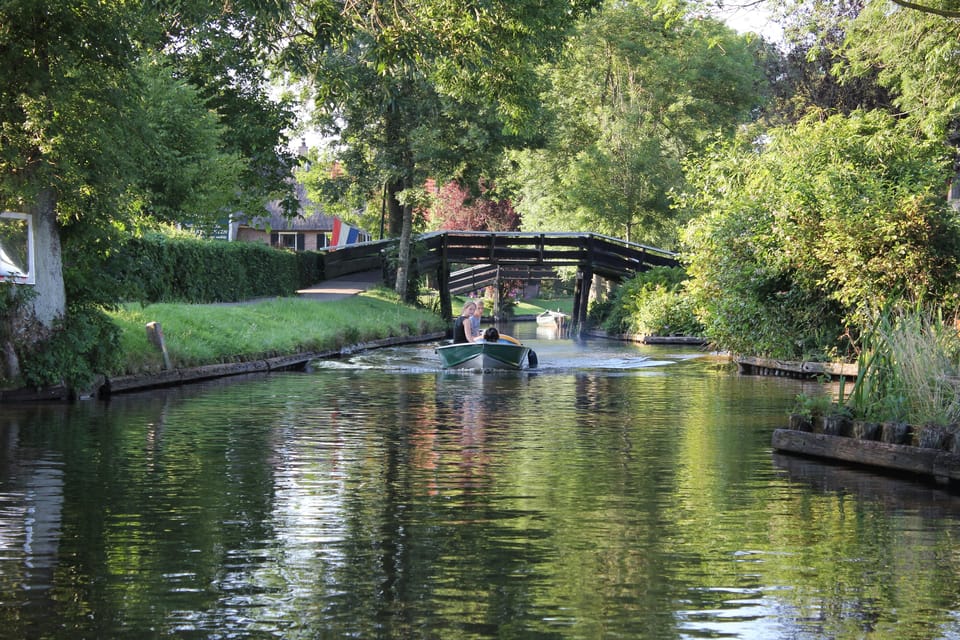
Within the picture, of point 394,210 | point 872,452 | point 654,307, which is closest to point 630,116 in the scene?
point 394,210

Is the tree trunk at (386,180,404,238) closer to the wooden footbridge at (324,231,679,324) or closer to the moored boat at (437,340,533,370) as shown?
the wooden footbridge at (324,231,679,324)

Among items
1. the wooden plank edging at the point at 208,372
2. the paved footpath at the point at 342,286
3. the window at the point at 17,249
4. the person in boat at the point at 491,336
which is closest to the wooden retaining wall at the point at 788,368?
the person in boat at the point at 491,336

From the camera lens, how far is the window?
19594 mm

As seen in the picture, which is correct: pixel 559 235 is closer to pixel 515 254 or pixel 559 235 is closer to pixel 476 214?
pixel 515 254

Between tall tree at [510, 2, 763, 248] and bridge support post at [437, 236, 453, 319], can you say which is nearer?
bridge support post at [437, 236, 453, 319]

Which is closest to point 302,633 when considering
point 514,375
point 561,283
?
point 514,375

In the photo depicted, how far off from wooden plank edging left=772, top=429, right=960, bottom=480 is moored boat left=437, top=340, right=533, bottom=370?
1522cm

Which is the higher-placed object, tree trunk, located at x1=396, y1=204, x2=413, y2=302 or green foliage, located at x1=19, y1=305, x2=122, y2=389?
tree trunk, located at x1=396, y1=204, x2=413, y2=302

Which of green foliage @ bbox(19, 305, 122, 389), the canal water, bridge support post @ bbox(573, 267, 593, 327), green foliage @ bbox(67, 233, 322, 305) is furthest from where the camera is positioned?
bridge support post @ bbox(573, 267, 593, 327)

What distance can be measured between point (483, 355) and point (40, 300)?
11.7m

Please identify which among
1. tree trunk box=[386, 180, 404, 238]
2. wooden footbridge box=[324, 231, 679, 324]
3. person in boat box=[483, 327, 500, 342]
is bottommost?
person in boat box=[483, 327, 500, 342]

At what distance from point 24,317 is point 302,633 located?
578 inches

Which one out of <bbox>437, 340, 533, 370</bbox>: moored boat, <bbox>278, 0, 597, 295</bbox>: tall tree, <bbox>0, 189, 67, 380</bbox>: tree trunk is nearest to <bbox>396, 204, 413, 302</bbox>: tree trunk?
<bbox>437, 340, 533, 370</bbox>: moored boat

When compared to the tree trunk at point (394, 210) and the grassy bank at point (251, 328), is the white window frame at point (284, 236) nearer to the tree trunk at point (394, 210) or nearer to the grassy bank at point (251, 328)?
the tree trunk at point (394, 210)
